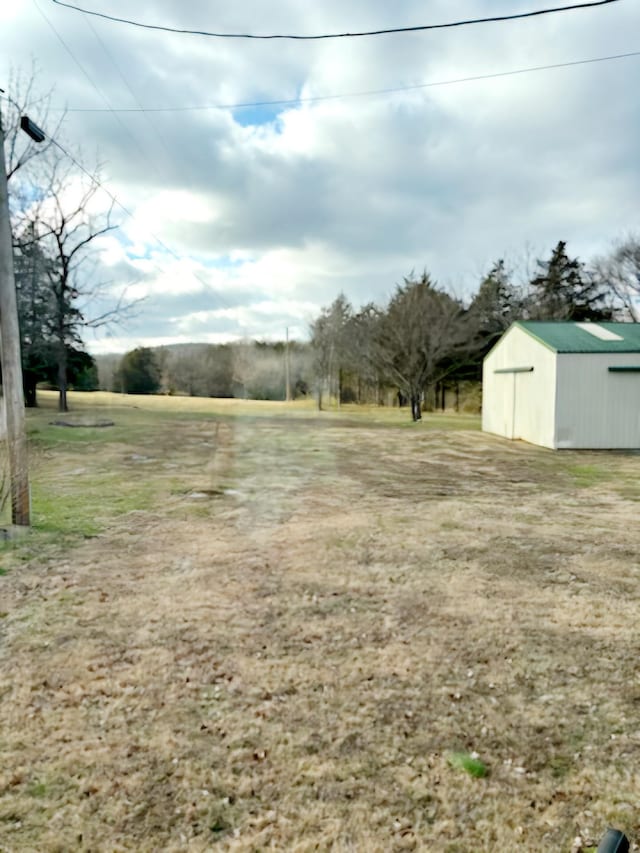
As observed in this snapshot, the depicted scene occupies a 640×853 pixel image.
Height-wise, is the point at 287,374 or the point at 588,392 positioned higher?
the point at 287,374

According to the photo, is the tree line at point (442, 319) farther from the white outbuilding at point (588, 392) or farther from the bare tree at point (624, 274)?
the white outbuilding at point (588, 392)

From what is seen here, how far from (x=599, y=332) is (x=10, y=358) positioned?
14.6 meters

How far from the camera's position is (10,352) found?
509 centimetres

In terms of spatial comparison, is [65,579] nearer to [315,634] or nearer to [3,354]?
[315,634]

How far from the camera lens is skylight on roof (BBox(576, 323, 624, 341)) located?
46.0 feet

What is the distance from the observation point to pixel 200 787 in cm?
197

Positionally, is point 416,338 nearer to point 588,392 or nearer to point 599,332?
point 599,332

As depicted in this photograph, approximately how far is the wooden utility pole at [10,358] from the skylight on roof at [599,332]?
13.8 metres

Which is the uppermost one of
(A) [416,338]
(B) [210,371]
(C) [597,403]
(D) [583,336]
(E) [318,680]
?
(A) [416,338]

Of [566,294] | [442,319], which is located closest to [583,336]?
[442,319]

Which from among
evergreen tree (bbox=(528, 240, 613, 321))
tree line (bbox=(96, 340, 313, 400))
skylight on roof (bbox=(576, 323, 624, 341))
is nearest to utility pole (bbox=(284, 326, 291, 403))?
tree line (bbox=(96, 340, 313, 400))

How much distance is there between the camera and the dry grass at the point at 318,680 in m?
1.85

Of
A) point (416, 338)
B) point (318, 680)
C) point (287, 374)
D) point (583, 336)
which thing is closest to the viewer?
point (318, 680)

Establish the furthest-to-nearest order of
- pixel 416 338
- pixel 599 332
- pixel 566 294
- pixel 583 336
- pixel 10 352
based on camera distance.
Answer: pixel 566 294
pixel 416 338
pixel 599 332
pixel 583 336
pixel 10 352
